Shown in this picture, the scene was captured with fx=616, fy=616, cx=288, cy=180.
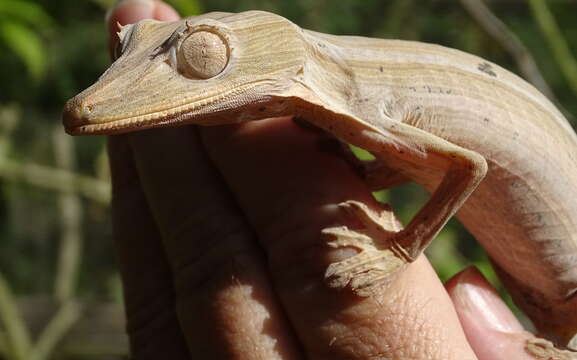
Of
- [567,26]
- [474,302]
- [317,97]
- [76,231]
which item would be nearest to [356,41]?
[317,97]

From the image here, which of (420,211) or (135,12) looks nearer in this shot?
(420,211)

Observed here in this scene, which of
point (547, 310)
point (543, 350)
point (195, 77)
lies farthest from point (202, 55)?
point (547, 310)

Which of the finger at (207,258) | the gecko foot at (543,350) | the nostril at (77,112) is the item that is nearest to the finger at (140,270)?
the finger at (207,258)

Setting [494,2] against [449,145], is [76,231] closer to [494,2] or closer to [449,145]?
[449,145]

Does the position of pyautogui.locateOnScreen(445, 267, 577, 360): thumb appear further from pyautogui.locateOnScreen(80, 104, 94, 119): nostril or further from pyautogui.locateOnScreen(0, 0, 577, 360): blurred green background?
pyautogui.locateOnScreen(80, 104, 94, 119): nostril

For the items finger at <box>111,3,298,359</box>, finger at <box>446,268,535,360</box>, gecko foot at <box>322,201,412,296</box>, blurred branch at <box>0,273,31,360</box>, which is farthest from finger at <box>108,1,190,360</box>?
blurred branch at <box>0,273,31,360</box>

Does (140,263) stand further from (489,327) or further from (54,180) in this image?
(54,180)

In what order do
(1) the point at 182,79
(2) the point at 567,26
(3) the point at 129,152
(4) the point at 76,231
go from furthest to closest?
(2) the point at 567,26 → (4) the point at 76,231 → (3) the point at 129,152 → (1) the point at 182,79
